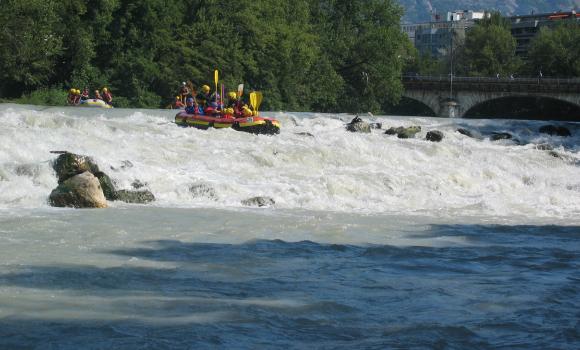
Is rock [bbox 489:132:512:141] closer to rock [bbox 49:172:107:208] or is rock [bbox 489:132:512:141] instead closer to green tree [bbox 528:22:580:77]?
rock [bbox 49:172:107:208]

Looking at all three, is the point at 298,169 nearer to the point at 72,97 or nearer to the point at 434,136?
the point at 434,136

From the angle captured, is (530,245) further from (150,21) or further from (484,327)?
(150,21)

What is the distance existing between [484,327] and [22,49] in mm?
31740

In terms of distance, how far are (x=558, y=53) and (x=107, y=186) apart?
61.4 meters

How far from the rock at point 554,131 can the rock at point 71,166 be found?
23242 millimetres

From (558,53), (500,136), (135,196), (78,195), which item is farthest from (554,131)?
(558,53)

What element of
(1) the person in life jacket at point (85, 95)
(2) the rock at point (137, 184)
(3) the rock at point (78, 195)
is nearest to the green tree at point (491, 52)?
(1) the person in life jacket at point (85, 95)

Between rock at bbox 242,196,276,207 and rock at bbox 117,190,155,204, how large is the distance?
1.57 meters

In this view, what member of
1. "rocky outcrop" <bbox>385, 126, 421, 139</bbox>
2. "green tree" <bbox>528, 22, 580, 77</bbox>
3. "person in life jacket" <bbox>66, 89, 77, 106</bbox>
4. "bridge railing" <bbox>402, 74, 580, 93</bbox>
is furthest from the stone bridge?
"person in life jacket" <bbox>66, 89, 77, 106</bbox>

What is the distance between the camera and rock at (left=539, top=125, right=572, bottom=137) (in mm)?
34594

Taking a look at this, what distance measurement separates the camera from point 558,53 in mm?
70500

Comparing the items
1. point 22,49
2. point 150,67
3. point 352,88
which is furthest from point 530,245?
point 352,88

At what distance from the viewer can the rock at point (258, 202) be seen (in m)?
15.2

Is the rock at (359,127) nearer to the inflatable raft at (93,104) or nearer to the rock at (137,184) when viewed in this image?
the inflatable raft at (93,104)
